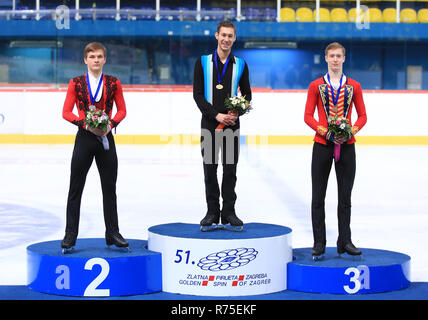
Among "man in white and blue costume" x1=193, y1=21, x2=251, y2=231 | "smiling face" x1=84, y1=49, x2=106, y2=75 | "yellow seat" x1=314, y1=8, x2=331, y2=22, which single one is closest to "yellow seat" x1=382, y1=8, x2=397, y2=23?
"yellow seat" x1=314, y1=8, x2=331, y2=22

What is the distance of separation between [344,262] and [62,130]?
558 inches

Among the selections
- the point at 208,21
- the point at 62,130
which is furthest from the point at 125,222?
the point at 208,21

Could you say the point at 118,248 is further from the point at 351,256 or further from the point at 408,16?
the point at 408,16

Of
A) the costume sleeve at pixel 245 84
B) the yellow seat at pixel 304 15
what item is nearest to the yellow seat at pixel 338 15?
the yellow seat at pixel 304 15

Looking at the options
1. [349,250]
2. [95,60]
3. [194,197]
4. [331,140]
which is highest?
[95,60]

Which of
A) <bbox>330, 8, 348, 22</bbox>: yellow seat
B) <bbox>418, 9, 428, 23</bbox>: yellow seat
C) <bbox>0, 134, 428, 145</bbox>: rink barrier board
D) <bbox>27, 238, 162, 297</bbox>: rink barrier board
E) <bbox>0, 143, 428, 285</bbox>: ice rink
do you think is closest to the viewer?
<bbox>27, 238, 162, 297</bbox>: rink barrier board

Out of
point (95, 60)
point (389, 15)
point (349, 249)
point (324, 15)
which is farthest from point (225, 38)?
point (389, 15)

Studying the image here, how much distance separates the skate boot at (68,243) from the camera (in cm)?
512

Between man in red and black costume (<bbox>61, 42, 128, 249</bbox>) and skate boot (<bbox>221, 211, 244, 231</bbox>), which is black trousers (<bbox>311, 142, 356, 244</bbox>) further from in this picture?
man in red and black costume (<bbox>61, 42, 128, 249</bbox>)

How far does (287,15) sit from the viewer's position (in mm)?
21031

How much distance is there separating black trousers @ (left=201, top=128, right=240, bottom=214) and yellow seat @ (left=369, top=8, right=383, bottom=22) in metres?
15.7

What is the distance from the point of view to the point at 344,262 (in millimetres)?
5141

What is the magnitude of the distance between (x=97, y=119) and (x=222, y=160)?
999mm

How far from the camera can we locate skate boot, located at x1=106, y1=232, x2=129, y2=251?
5.22 metres
